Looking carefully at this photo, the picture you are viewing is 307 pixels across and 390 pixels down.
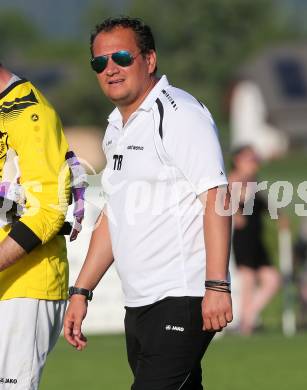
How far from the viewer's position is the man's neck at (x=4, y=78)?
231 inches

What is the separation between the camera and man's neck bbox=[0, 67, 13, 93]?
5.87 metres

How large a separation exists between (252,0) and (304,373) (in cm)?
10503

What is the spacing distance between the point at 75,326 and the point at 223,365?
21.2 feet

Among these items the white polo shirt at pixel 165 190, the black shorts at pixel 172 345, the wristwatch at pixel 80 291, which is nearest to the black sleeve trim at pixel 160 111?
the white polo shirt at pixel 165 190

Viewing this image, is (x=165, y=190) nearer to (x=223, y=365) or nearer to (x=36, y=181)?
(x=36, y=181)

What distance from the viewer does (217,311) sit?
216 inches

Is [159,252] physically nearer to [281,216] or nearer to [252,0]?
[281,216]

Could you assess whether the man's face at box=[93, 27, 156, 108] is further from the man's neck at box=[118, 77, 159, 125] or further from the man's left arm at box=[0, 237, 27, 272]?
the man's left arm at box=[0, 237, 27, 272]

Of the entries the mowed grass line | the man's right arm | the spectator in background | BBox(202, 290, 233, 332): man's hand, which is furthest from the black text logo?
the spectator in background

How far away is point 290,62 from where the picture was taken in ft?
331

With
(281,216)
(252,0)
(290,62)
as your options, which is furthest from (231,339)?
(252,0)

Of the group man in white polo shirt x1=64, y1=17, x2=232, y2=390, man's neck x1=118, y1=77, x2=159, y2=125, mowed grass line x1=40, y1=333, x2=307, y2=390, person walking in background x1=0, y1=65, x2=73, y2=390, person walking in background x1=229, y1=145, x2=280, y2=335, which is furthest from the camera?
person walking in background x1=229, y1=145, x2=280, y2=335

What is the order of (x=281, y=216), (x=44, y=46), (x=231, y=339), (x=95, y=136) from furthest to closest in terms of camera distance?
(x=44, y=46) → (x=95, y=136) → (x=281, y=216) → (x=231, y=339)

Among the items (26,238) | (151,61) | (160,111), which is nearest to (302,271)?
(151,61)
